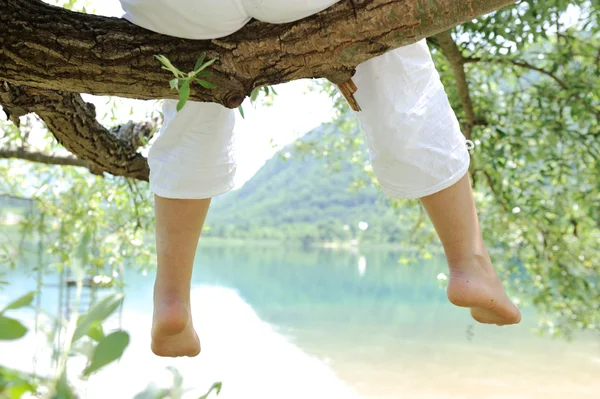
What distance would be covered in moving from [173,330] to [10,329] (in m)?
0.98

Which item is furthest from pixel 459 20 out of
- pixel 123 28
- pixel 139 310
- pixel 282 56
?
pixel 139 310

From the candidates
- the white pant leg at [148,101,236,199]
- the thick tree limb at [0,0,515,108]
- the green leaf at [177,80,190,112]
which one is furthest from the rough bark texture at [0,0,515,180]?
the white pant leg at [148,101,236,199]

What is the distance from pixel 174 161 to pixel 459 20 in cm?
60

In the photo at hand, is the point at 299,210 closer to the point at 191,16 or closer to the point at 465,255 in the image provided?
the point at 465,255

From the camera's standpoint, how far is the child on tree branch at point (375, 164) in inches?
39.9

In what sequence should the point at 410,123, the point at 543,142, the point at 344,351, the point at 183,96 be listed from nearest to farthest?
the point at 183,96 → the point at 410,123 → the point at 543,142 → the point at 344,351

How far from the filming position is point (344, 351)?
7957 mm

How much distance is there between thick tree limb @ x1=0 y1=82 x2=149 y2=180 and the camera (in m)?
1.09

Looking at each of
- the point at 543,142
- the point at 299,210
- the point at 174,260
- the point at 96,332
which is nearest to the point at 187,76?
the point at 174,260

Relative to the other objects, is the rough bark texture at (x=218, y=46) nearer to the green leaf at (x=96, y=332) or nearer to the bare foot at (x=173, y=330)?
the bare foot at (x=173, y=330)

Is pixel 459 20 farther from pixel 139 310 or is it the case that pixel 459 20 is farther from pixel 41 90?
pixel 139 310

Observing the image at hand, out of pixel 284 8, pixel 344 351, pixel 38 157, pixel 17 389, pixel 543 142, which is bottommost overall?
pixel 17 389

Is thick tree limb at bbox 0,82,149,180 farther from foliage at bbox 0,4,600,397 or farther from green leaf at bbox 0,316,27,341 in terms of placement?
green leaf at bbox 0,316,27,341

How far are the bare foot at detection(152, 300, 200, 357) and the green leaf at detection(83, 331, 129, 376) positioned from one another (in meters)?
0.96
